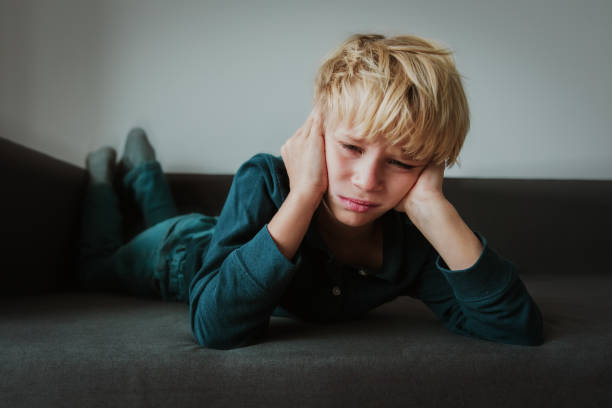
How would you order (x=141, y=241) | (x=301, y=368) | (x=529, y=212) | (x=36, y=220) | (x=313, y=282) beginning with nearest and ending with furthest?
(x=301, y=368)
(x=313, y=282)
(x=36, y=220)
(x=141, y=241)
(x=529, y=212)

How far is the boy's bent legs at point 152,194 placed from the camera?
1.43m

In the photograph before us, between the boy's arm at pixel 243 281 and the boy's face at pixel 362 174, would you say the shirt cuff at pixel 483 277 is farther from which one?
the boy's arm at pixel 243 281

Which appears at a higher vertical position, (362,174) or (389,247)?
(362,174)

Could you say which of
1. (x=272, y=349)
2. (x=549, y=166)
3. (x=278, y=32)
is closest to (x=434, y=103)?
(x=272, y=349)

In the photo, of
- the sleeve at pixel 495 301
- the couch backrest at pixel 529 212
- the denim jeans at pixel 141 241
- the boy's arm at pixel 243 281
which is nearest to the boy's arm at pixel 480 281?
the sleeve at pixel 495 301

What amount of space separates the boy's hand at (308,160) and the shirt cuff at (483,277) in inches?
9.4

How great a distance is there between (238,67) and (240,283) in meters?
1.17

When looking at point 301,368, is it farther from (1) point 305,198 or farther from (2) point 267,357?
(1) point 305,198

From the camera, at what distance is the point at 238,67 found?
5.49 ft

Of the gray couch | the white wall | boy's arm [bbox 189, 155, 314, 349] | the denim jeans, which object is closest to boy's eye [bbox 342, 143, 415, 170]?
boy's arm [bbox 189, 155, 314, 349]

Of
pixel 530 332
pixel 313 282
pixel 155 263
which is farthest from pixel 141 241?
pixel 530 332

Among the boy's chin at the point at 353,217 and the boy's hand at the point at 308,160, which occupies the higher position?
the boy's hand at the point at 308,160

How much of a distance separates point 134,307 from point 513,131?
4.65 feet

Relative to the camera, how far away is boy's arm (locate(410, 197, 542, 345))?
0.73 m
